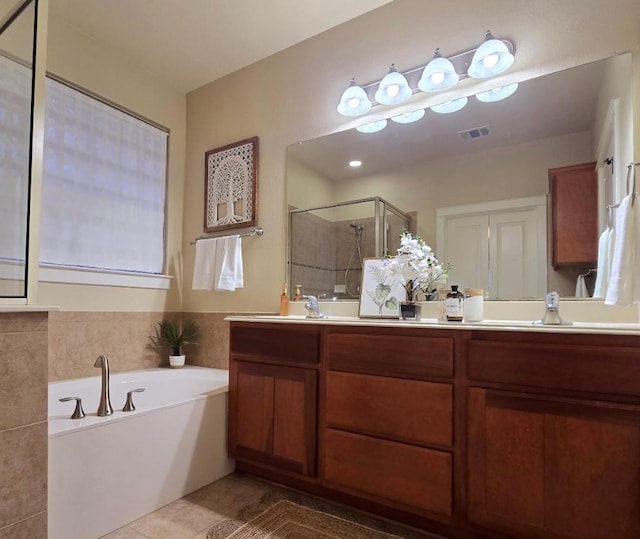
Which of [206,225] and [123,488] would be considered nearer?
[123,488]

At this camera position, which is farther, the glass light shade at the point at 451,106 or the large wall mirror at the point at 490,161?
the glass light shade at the point at 451,106

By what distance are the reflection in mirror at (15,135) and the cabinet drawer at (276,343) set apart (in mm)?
984

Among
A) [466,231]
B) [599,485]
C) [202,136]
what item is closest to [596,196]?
[466,231]

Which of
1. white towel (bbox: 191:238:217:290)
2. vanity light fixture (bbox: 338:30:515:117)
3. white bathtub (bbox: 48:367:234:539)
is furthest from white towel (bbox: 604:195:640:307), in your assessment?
white towel (bbox: 191:238:217:290)

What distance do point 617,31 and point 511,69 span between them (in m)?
0.40

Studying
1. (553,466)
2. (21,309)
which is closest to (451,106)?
(553,466)

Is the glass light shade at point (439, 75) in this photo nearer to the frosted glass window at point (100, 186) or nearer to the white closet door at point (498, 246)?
the white closet door at point (498, 246)

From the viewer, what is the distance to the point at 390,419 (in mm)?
1593

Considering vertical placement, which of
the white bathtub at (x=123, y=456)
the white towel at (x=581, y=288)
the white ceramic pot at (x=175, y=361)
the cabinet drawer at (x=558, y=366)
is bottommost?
the white bathtub at (x=123, y=456)

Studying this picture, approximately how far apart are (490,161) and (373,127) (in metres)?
0.68

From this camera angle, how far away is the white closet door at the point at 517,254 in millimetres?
1762

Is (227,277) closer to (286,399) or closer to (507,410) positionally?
(286,399)

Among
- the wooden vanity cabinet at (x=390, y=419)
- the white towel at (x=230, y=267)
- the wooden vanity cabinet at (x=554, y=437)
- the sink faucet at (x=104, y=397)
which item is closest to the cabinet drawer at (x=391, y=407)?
the wooden vanity cabinet at (x=390, y=419)

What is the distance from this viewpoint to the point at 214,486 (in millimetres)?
2006
